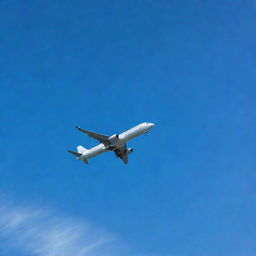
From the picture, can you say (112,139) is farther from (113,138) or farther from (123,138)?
(123,138)

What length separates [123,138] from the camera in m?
143

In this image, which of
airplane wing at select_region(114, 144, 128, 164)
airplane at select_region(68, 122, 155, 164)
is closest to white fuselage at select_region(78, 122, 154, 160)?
airplane at select_region(68, 122, 155, 164)

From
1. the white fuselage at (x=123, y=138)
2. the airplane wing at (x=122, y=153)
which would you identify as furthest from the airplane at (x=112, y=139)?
the airplane wing at (x=122, y=153)

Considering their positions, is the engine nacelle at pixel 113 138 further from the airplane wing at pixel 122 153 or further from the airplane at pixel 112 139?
the airplane wing at pixel 122 153

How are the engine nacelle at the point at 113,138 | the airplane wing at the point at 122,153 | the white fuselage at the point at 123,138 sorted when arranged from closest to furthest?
the white fuselage at the point at 123,138 < the engine nacelle at the point at 113,138 < the airplane wing at the point at 122,153

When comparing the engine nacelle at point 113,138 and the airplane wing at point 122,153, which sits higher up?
the airplane wing at point 122,153

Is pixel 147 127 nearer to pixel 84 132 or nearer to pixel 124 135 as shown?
pixel 124 135

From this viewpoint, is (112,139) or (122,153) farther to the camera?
(122,153)

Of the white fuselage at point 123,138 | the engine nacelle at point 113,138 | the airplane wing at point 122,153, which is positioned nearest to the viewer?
the white fuselage at point 123,138

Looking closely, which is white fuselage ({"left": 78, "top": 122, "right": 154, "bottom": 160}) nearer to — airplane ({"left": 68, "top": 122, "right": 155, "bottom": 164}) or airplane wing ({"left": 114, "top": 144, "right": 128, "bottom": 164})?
airplane ({"left": 68, "top": 122, "right": 155, "bottom": 164})

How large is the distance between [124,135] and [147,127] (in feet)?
25.0

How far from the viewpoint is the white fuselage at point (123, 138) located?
14075 centimetres

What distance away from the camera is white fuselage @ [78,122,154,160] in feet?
462

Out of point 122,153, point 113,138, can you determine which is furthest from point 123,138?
point 122,153
